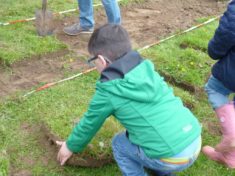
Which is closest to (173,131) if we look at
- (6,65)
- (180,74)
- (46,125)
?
(46,125)

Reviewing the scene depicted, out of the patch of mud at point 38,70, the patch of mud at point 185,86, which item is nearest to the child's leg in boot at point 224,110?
the patch of mud at point 185,86

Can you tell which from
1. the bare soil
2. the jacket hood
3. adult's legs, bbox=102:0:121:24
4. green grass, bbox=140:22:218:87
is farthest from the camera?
adult's legs, bbox=102:0:121:24

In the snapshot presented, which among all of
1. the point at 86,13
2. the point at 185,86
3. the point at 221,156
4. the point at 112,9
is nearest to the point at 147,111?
the point at 221,156

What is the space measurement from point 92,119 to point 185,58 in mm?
2680

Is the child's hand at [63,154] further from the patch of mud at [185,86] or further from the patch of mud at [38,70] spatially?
the patch of mud at [185,86]

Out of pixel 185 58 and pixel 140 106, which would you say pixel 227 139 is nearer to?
pixel 140 106

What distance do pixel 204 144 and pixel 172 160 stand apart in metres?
1.24

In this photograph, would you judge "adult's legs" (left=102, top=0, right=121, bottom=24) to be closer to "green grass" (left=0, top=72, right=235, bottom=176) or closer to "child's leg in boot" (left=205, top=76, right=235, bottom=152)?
"green grass" (left=0, top=72, right=235, bottom=176)

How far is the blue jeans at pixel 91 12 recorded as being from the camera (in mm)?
5105

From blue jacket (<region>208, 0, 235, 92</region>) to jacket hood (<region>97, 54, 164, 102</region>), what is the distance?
887 mm

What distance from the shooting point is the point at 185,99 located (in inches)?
165

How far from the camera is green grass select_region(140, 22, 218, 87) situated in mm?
4652

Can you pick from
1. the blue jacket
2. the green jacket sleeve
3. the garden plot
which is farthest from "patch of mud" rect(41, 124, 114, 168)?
the blue jacket

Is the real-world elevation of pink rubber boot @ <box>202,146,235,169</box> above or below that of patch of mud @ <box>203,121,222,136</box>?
above
